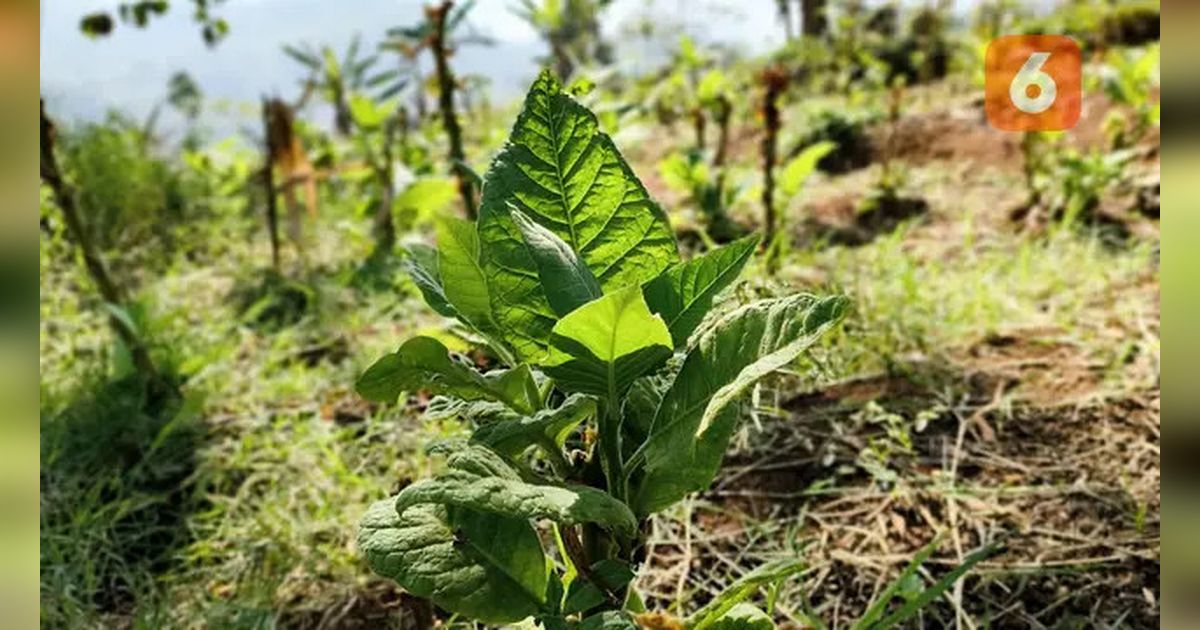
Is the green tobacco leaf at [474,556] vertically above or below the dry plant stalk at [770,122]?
below

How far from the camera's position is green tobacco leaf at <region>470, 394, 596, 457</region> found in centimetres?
71

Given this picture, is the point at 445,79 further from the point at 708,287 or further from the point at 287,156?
the point at 708,287

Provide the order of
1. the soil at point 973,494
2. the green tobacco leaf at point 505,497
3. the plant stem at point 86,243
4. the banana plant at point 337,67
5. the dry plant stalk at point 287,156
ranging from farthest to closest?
the banana plant at point 337,67 < the dry plant stalk at point 287,156 < the plant stem at point 86,243 < the soil at point 973,494 < the green tobacco leaf at point 505,497

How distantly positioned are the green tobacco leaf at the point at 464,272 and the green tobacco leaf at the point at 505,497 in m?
0.16

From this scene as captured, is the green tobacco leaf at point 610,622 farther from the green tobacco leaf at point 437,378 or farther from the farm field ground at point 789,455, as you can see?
the farm field ground at point 789,455

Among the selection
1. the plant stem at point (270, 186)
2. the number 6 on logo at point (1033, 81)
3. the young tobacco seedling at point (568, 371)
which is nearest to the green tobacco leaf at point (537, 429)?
the young tobacco seedling at point (568, 371)

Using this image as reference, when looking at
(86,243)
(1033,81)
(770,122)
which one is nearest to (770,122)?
(770,122)

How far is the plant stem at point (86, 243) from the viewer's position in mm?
1946

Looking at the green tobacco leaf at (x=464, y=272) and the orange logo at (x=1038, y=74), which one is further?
the orange logo at (x=1038, y=74)

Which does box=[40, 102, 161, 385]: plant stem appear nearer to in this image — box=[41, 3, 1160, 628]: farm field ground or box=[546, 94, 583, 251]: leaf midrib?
box=[41, 3, 1160, 628]: farm field ground

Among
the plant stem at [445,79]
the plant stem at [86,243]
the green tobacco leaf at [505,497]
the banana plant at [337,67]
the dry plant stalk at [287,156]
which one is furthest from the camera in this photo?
the banana plant at [337,67]

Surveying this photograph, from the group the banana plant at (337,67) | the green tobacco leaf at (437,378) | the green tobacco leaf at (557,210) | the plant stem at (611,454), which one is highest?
the banana plant at (337,67)

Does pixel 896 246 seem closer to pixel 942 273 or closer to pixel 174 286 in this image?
pixel 942 273

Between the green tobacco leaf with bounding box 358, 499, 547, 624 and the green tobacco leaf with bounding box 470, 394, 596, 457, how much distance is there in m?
0.07
